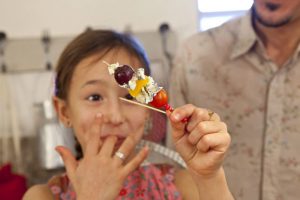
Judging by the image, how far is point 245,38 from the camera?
1.22 meters

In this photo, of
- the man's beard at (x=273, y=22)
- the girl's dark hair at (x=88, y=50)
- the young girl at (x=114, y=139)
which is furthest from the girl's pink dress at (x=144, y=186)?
the man's beard at (x=273, y=22)

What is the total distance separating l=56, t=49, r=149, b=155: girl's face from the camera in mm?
955

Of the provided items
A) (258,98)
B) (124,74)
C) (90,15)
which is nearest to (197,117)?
(124,74)

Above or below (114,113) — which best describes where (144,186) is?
below

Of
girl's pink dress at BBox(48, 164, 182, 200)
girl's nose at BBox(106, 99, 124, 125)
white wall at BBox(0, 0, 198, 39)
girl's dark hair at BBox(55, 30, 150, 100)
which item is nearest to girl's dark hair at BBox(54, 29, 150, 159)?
girl's dark hair at BBox(55, 30, 150, 100)

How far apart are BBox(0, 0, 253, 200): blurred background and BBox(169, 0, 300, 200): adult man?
0.55m

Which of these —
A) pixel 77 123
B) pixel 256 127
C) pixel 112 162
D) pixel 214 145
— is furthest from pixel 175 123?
pixel 256 127

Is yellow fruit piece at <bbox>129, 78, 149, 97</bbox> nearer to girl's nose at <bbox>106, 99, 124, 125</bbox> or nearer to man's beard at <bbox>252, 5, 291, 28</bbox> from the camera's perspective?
girl's nose at <bbox>106, 99, 124, 125</bbox>

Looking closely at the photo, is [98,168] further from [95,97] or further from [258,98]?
[258,98]

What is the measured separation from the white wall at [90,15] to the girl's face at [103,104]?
0.79m

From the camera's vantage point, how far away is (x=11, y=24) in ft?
5.55

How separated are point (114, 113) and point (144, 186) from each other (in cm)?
23

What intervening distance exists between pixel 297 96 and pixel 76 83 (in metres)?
0.63

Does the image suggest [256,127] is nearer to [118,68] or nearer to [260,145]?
[260,145]
